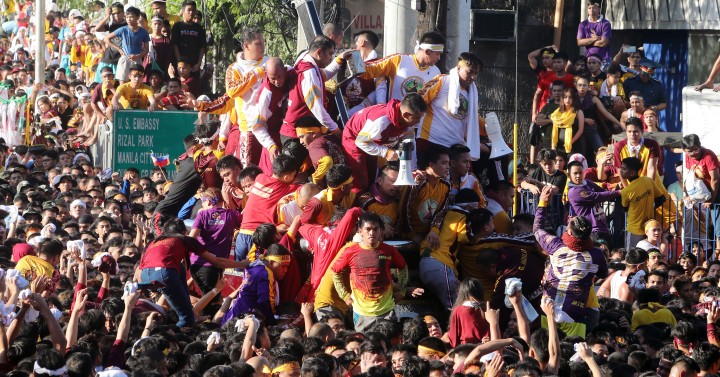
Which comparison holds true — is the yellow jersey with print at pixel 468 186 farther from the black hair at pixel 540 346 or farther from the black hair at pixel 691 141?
the black hair at pixel 691 141

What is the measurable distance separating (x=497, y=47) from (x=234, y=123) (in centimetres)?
686

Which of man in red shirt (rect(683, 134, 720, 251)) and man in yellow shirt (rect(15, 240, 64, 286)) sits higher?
man in red shirt (rect(683, 134, 720, 251))

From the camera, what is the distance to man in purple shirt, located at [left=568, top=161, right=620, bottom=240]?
17469mm

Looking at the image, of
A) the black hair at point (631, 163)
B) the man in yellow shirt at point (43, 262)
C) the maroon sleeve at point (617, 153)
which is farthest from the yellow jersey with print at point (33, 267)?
the maroon sleeve at point (617, 153)

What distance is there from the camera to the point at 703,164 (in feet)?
59.7

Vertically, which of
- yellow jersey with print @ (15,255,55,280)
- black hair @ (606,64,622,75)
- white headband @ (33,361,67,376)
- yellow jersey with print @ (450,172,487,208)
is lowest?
white headband @ (33,361,67,376)

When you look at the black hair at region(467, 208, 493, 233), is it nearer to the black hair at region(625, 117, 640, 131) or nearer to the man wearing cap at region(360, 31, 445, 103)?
the man wearing cap at region(360, 31, 445, 103)

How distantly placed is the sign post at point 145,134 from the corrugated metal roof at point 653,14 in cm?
723

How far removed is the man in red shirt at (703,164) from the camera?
1809 centimetres

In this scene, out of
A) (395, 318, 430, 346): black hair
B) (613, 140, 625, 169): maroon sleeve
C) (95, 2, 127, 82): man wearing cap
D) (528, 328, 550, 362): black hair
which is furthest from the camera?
(95, 2, 127, 82): man wearing cap

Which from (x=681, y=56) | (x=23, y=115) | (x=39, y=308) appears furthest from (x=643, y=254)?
(x=23, y=115)

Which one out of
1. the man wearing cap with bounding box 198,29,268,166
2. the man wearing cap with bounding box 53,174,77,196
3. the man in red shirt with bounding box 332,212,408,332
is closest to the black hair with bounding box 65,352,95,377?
the man in red shirt with bounding box 332,212,408,332

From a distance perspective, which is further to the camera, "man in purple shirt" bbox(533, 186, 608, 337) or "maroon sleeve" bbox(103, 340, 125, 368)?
"man in purple shirt" bbox(533, 186, 608, 337)

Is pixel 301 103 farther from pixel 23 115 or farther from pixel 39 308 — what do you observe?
pixel 23 115
